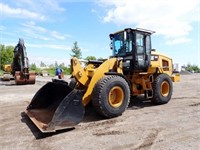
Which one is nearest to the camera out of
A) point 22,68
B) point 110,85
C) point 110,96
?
point 110,85

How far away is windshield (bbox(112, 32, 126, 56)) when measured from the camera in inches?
299

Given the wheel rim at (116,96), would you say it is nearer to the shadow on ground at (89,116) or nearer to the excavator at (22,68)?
the shadow on ground at (89,116)

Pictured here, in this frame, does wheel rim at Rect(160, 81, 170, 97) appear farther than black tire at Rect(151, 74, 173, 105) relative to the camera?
Yes

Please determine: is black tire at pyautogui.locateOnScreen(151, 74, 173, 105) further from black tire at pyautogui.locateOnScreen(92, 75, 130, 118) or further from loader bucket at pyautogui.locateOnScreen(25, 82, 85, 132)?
loader bucket at pyautogui.locateOnScreen(25, 82, 85, 132)

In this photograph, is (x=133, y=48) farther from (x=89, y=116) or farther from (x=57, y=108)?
(x=57, y=108)

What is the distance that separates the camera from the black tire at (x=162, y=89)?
7.50 m

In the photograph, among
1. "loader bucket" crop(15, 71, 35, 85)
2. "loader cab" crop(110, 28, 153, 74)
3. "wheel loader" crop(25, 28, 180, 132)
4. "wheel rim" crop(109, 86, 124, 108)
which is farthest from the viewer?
"loader bucket" crop(15, 71, 35, 85)

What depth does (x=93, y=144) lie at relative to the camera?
423 cm

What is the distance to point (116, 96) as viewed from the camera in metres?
6.23

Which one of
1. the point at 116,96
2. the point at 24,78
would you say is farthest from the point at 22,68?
the point at 116,96

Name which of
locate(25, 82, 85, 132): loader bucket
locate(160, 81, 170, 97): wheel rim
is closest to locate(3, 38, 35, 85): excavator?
locate(25, 82, 85, 132): loader bucket

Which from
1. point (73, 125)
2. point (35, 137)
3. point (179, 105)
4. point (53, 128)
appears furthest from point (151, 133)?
point (179, 105)

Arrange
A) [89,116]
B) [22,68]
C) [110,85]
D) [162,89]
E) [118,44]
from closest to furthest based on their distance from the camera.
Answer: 1. [110,85]
2. [89,116]
3. [118,44]
4. [162,89]
5. [22,68]

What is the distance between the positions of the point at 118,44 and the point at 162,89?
81.7 inches
